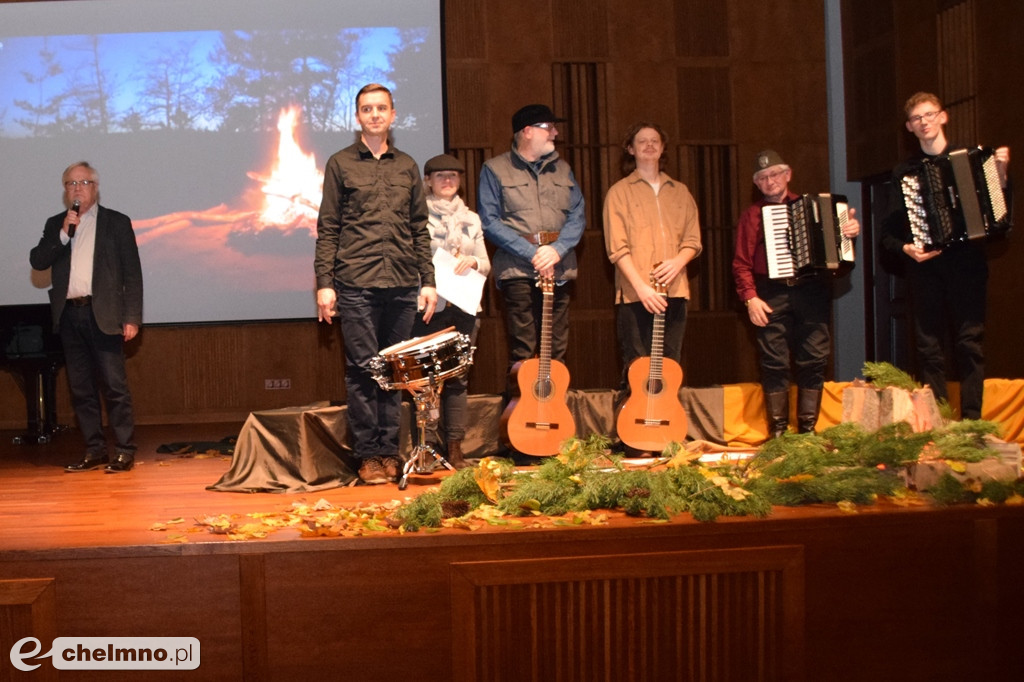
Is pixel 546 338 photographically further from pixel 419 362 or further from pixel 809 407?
pixel 809 407

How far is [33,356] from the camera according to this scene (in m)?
6.17

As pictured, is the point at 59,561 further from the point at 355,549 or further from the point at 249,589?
the point at 355,549

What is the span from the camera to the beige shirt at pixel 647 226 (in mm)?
4844

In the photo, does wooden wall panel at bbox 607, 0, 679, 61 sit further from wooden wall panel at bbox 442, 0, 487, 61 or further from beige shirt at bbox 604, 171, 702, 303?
beige shirt at bbox 604, 171, 702, 303

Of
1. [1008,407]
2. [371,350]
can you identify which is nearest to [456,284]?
[371,350]

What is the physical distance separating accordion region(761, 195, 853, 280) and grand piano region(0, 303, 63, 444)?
4.34 metres

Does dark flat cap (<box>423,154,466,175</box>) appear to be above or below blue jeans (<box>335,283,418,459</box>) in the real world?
above

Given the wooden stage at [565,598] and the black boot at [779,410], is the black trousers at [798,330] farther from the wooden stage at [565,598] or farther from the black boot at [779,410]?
the wooden stage at [565,598]

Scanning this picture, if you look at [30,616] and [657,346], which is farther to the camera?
[657,346]

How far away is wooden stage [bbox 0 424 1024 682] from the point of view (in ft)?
9.62

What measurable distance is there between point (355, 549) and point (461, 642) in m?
0.42
